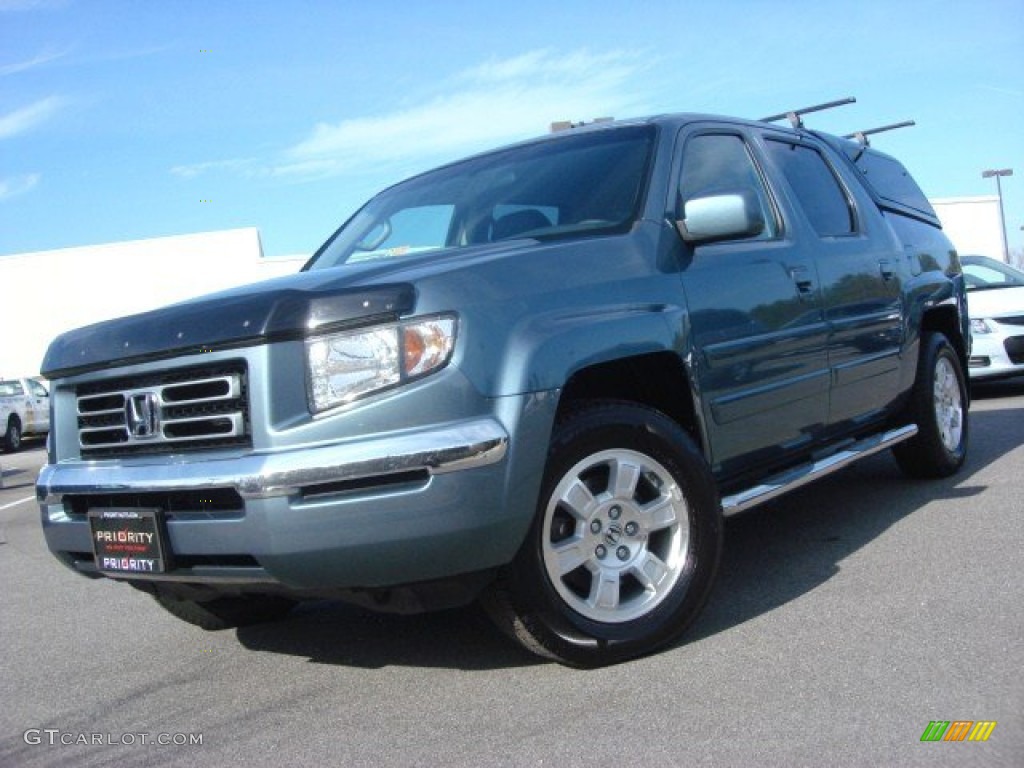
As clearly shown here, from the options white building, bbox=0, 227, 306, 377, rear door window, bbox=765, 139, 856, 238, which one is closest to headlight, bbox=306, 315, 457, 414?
rear door window, bbox=765, 139, 856, 238

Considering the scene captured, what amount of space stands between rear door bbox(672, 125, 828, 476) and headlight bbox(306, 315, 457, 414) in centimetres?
119

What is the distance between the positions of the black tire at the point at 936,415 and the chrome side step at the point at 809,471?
277 mm

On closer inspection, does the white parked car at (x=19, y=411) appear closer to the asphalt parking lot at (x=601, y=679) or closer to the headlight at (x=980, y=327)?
the asphalt parking lot at (x=601, y=679)

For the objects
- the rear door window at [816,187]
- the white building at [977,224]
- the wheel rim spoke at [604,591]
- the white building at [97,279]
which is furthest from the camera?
the white building at [97,279]

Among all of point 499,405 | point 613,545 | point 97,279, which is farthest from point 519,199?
point 97,279

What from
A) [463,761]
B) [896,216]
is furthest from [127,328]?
[896,216]

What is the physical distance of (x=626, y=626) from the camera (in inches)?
130

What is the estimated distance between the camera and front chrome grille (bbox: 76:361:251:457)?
302cm

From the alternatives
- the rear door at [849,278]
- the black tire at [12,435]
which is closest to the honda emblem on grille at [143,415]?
the rear door at [849,278]

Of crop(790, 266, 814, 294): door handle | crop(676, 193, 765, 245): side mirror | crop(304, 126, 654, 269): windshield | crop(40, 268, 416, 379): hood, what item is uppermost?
crop(304, 126, 654, 269): windshield

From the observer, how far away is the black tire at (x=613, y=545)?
10.3ft

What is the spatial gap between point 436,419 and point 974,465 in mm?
4697

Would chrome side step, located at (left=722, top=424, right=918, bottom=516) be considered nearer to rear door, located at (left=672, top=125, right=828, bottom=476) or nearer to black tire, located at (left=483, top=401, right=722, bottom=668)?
rear door, located at (left=672, top=125, right=828, bottom=476)
